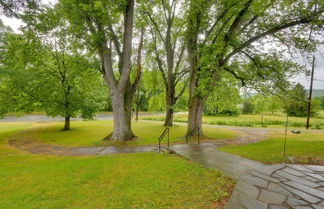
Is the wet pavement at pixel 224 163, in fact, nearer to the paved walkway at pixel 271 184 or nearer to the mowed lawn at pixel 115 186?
the paved walkway at pixel 271 184

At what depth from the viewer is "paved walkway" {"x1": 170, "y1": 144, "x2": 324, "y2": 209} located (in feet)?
8.82

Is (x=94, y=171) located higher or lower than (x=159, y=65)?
lower

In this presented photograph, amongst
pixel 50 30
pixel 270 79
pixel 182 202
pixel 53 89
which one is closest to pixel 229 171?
pixel 182 202

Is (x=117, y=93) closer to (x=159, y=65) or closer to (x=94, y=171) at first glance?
(x=94, y=171)

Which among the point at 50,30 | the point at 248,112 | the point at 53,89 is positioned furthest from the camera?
the point at 248,112

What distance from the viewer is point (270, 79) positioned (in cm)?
818

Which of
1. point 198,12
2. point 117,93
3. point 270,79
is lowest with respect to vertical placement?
point 117,93

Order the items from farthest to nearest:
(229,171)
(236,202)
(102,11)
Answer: (102,11) → (229,171) → (236,202)

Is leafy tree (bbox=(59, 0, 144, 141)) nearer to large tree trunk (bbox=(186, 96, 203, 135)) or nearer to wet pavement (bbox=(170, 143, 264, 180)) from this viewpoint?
large tree trunk (bbox=(186, 96, 203, 135))

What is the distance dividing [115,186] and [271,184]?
3957mm

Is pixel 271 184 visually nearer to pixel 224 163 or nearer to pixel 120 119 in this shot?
pixel 224 163

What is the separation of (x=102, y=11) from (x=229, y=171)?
8760mm

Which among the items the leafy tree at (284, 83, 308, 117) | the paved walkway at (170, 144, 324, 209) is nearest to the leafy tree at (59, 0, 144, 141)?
the paved walkway at (170, 144, 324, 209)

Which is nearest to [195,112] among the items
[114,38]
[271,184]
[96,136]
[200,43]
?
[200,43]
